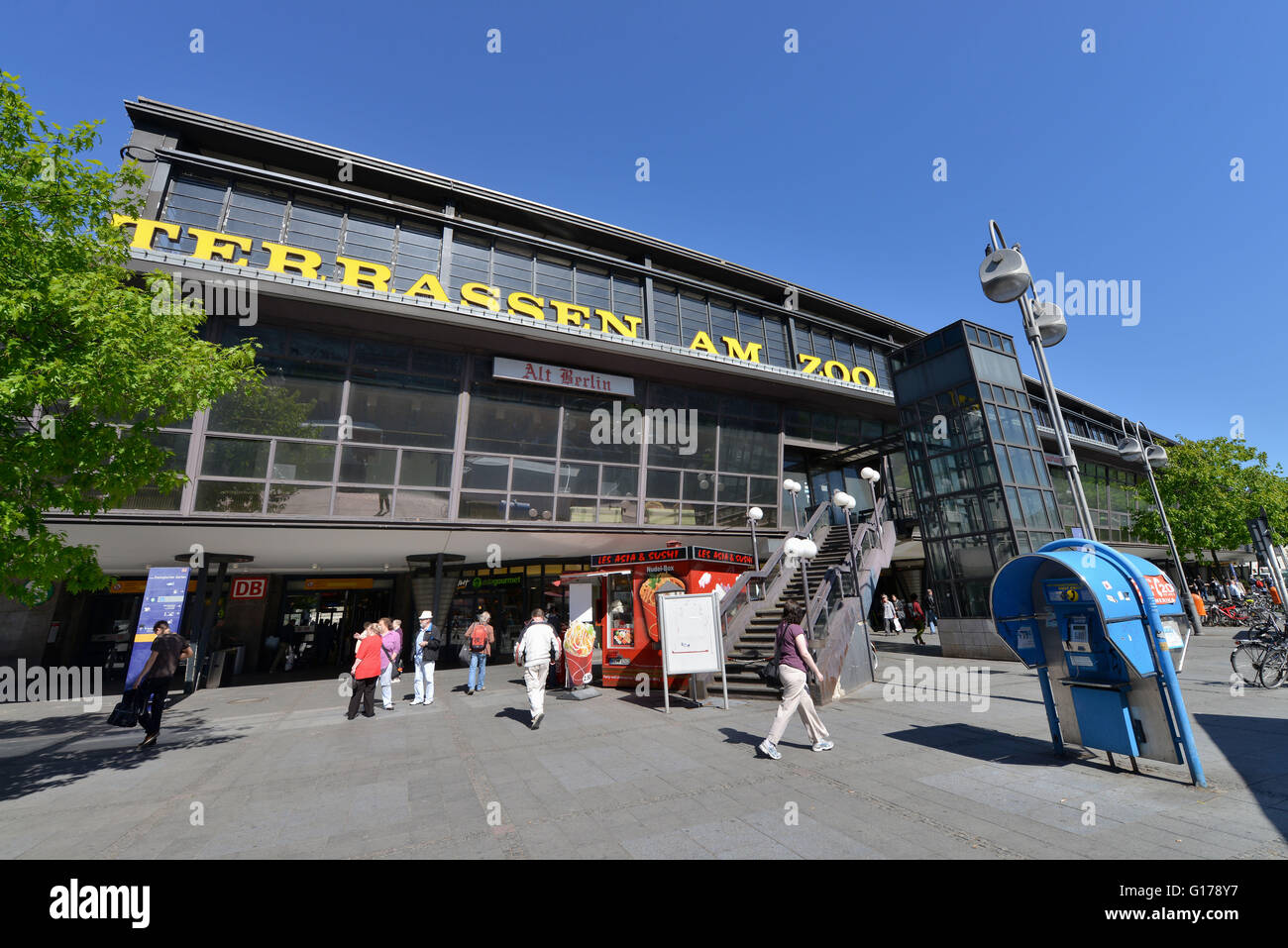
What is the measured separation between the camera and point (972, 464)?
729 inches

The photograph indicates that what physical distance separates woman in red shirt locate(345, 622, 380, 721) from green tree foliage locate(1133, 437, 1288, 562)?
36797mm

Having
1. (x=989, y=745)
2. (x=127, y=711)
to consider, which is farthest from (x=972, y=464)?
(x=127, y=711)

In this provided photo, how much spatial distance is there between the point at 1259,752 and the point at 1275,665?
20.5 ft

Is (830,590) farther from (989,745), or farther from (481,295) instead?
(481,295)

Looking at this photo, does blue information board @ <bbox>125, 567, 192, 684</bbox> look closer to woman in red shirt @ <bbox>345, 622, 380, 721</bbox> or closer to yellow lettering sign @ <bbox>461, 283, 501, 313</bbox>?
woman in red shirt @ <bbox>345, 622, 380, 721</bbox>

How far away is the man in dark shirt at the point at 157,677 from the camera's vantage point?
862 centimetres

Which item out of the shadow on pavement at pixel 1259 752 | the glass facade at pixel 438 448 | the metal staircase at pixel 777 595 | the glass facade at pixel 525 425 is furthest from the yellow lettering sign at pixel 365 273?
the shadow on pavement at pixel 1259 752

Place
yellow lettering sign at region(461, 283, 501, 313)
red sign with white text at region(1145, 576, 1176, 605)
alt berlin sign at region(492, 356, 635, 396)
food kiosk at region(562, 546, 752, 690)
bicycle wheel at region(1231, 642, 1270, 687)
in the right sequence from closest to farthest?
red sign with white text at region(1145, 576, 1176, 605) → bicycle wheel at region(1231, 642, 1270, 687) → food kiosk at region(562, 546, 752, 690) → alt berlin sign at region(492, 356, 635, 396) → yellow lettering sign at region(461, 283, 501, 313)

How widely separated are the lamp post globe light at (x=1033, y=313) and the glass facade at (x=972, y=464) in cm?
1158

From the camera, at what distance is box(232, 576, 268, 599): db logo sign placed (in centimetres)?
1964

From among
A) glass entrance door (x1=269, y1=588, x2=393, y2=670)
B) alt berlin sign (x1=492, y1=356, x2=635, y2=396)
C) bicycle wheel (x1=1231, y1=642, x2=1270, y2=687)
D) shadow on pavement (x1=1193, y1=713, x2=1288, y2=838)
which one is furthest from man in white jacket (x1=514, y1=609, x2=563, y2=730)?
glass entrance door (x1=269, y1=588, x2=393, y2=670)

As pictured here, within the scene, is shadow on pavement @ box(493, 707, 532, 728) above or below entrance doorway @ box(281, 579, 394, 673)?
below
